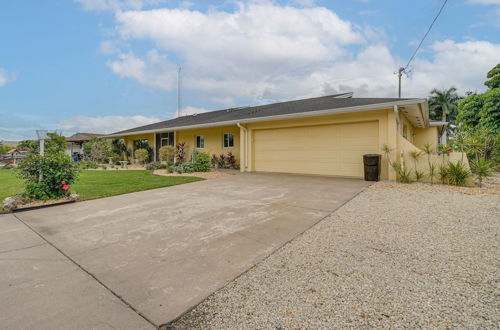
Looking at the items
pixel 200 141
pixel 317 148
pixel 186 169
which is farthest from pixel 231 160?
pixel 317 148

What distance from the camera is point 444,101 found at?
99.8 ft

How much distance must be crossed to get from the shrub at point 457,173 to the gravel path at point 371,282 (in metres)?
4.18

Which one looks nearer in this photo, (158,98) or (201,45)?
(201,45)

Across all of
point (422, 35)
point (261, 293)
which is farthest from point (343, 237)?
point (422, 35)

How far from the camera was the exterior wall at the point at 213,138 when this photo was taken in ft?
44.1

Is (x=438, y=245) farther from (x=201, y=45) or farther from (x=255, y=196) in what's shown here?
(x=201, y=45)

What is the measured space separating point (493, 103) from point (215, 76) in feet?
57.7

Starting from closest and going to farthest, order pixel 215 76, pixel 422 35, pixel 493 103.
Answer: pixel 422 35 < pixel 493 103 < pixel 215 76

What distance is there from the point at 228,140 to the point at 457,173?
34.7 feet

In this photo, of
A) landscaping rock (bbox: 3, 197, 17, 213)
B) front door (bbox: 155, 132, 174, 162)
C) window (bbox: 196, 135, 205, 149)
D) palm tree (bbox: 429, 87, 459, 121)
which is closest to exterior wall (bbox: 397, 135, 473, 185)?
landscaping rock (bbox: 3, 197, 17, 213)

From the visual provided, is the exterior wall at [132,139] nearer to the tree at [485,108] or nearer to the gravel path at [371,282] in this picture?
the gravel path at [371,282]

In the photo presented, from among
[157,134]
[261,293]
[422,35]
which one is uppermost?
[422,35]

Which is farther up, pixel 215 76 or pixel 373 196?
pixel 215 76

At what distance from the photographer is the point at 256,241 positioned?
3.01 meters
